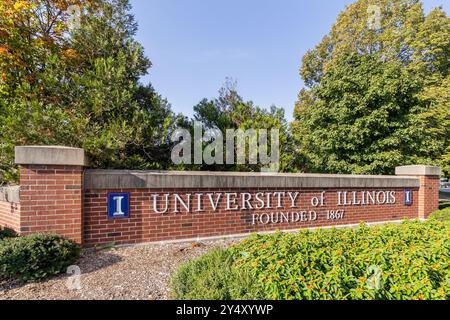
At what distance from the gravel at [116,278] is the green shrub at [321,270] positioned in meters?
0.74

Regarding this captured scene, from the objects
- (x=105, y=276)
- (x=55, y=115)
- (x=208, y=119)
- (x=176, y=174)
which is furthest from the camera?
(x=208, y=119)

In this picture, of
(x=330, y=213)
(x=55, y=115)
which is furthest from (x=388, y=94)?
(x=55, y=115)

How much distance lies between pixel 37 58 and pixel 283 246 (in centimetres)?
1087

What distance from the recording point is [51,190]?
5.15 m

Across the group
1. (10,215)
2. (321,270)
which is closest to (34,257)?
(10,215)

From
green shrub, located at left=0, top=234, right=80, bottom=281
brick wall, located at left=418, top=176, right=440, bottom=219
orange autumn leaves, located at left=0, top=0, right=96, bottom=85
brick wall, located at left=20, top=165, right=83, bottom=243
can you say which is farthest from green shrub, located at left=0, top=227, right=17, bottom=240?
brick wall, located at left=418, top=176, right=440, bottom=219

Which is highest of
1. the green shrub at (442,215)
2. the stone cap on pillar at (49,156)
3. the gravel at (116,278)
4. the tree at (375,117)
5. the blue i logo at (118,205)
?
the tree at (375,117)

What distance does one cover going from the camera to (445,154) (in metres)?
16.4

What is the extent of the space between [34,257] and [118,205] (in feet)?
5.83

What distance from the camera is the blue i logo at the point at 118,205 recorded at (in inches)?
226

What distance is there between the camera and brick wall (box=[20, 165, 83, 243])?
16.4 ft

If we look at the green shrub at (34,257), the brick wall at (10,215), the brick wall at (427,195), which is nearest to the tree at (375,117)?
the brick wall at (427,195)

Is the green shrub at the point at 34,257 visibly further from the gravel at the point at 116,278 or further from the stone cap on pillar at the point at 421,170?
the stone cap on pillar at the point at 421,170

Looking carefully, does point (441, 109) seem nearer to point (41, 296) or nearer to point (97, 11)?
point (97, 11)
